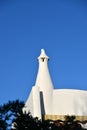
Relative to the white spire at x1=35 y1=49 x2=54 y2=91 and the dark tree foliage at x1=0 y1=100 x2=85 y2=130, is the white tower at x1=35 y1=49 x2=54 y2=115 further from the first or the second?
the dark tree foliage at x1=0 y1=100 x2=85 y2=130

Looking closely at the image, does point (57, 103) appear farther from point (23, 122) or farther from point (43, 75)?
point (23, 122)

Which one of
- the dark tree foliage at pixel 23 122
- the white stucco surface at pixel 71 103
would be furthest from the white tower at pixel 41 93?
the dark tree foliage at pixel 23 122

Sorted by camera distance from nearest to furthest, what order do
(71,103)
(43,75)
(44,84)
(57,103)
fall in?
1. (71,103)
2. (57,103)
3. (44,84)
4. (43,75)

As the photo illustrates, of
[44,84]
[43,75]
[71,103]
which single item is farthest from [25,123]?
[43,75]

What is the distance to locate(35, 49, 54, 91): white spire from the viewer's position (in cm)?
3522

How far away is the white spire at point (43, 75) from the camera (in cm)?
3522

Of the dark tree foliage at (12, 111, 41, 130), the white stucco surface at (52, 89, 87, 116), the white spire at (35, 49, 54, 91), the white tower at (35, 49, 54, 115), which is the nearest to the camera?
the dark tree foliage at (12, 111, 41, 130)

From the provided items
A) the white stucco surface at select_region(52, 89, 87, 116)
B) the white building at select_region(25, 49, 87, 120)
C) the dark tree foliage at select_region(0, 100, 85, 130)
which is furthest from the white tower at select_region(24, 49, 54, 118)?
the dark tree foliage at select_region(0, 100, 85, 130)

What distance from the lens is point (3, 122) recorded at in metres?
18.4

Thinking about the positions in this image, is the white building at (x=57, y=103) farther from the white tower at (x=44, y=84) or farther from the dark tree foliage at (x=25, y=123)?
the dark tree foliage at (x=25, y=123)

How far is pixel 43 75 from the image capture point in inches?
1446

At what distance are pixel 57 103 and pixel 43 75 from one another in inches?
154

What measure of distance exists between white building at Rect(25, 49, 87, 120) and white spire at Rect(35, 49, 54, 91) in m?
0.63

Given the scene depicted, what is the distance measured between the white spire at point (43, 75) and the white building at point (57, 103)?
0.63 metres
